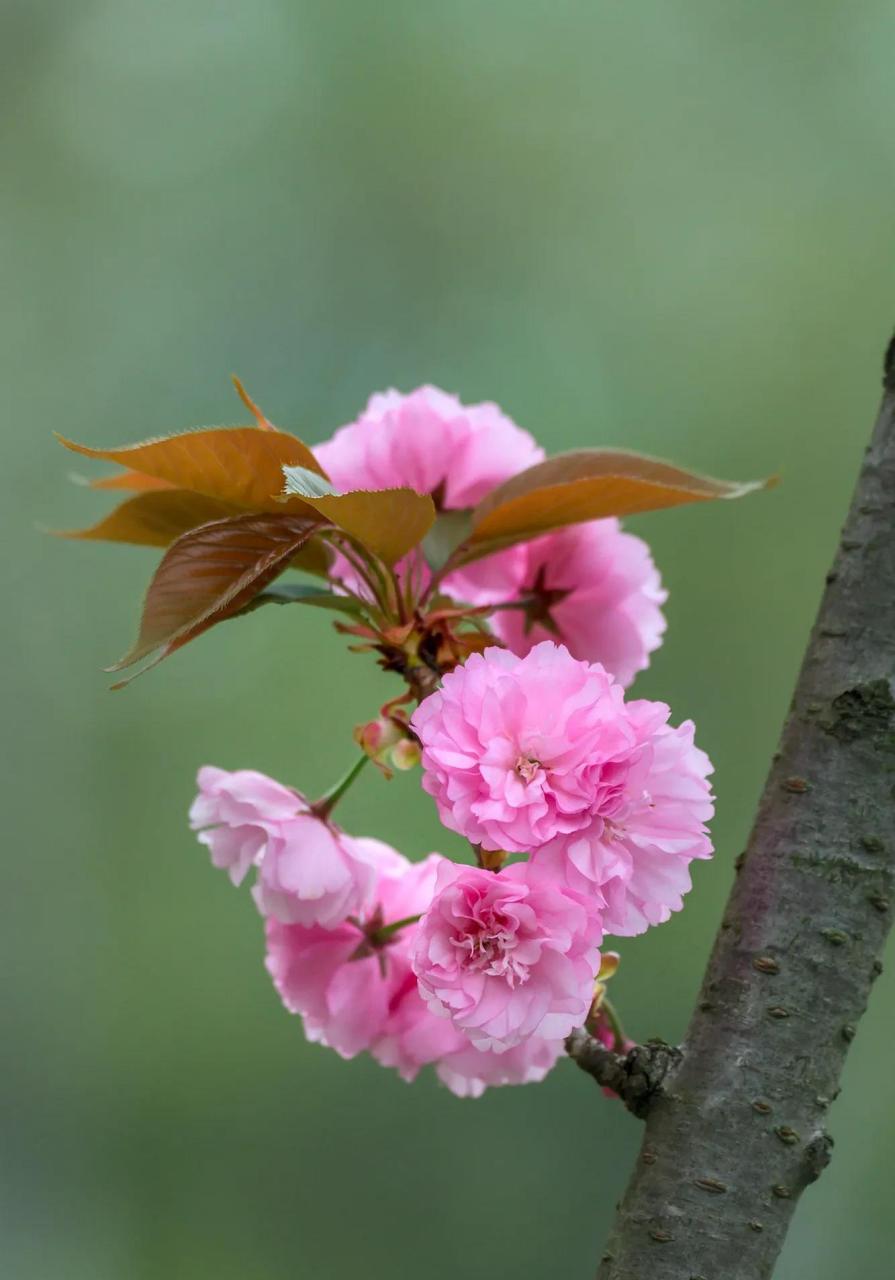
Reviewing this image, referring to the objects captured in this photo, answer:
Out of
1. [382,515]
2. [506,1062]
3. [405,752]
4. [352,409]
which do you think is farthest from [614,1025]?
[352,409]

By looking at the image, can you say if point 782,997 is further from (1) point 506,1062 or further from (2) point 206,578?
(2) point 206,578

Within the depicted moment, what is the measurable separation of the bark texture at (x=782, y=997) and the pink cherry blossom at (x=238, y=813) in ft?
0.58

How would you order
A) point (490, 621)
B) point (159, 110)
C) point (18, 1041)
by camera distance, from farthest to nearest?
point (159, 110), point (18, 1041), point (490, 621)

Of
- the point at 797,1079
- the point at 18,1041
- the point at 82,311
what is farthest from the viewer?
the point at 82,311

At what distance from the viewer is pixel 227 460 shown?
572mm

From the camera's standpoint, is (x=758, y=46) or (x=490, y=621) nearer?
(x=490, y=621)

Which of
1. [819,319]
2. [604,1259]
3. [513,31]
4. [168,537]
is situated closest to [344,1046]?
[604,1259]

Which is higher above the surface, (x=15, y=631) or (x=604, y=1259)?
(x=15, y=631)

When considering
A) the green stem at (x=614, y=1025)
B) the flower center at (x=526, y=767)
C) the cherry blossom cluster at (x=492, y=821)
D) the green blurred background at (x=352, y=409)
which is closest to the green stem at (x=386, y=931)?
the cherry blossom cluster at (x=492, y=821)

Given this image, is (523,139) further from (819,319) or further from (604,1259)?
(604,1259)

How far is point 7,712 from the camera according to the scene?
414 cm

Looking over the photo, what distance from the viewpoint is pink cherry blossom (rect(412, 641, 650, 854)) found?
0.46 m

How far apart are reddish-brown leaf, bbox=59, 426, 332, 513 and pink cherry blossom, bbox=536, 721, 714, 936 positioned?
191 millimetres

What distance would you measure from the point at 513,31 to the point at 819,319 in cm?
202
